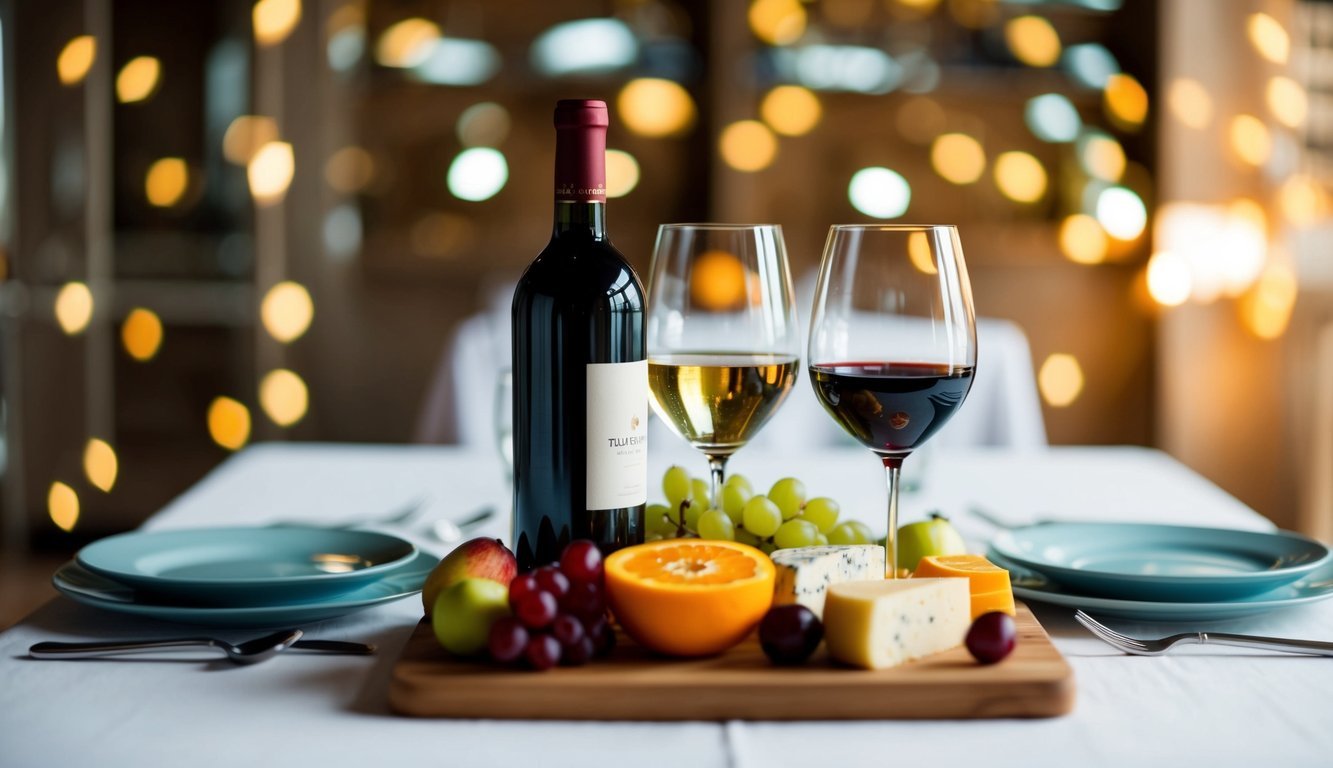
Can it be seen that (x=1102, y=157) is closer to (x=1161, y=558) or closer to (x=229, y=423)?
(x=229, y=423)

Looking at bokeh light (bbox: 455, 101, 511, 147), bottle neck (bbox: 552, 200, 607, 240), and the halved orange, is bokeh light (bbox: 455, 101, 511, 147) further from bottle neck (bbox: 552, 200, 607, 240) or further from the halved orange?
the halved orange

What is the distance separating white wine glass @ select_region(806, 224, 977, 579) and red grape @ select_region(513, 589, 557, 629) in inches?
9.4

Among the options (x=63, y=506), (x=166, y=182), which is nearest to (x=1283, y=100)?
(x=166, y=182)

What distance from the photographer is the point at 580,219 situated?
0.81 meters

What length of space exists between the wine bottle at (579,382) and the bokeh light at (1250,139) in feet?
9.31

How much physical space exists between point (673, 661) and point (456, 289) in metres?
2.78

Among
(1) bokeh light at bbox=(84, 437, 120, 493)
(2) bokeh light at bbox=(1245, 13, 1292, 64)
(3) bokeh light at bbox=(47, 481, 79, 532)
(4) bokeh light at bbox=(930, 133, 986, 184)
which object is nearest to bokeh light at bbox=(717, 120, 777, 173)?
(4) bokeh light at bbox=(930, 133, 986, 184)

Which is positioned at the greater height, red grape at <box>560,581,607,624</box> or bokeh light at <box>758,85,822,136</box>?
bokeh light at <box>758,85,822,136</box>

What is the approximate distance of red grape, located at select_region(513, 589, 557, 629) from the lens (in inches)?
26.3

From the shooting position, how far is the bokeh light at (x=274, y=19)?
3.19m

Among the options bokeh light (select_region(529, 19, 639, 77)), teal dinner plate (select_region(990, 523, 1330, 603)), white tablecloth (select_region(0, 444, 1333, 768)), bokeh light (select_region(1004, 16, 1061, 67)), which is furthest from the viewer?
bokeh light (select_region(1004, 16, 1061, 67))

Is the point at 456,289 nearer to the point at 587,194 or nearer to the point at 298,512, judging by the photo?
the point at 298,512

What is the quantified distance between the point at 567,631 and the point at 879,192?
288 centimetres

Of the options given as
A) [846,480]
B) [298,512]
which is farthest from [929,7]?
[298,512]
